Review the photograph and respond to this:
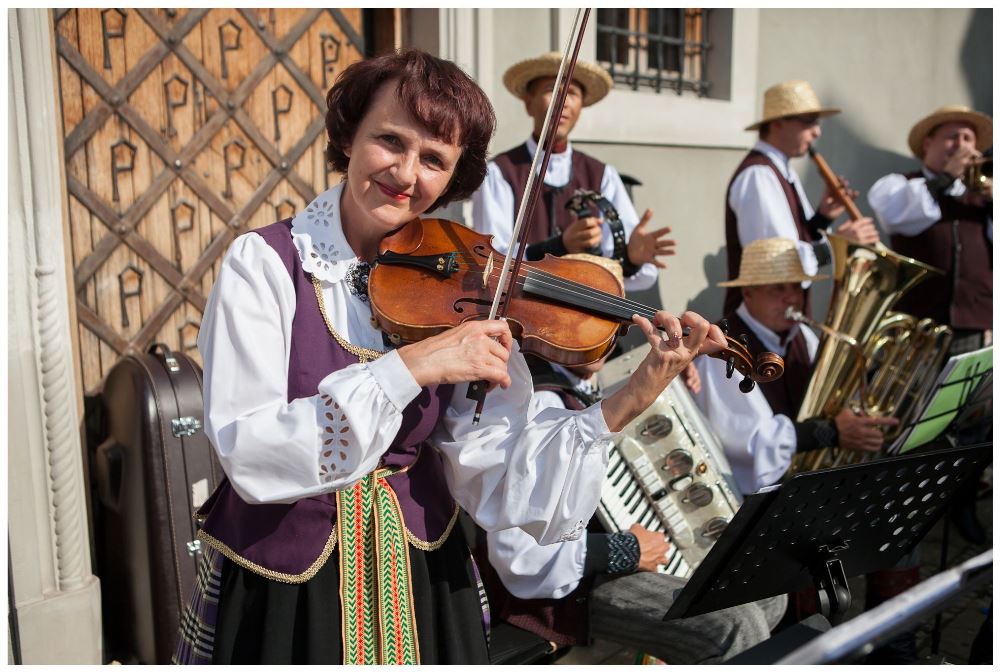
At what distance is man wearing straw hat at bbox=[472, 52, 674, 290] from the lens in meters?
3.59

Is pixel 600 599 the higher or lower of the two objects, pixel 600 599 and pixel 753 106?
the lower

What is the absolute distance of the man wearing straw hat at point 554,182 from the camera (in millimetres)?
3586

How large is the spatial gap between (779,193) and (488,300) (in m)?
2.96

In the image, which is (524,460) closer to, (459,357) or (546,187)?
(459,357)

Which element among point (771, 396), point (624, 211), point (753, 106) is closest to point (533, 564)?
point (771, 396)

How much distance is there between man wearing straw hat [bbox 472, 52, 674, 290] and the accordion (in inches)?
30.2

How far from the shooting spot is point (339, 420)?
140 centimetres

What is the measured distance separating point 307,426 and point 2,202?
1731mm

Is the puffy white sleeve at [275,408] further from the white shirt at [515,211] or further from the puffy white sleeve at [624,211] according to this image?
the puffy white sleeve at [624,211]

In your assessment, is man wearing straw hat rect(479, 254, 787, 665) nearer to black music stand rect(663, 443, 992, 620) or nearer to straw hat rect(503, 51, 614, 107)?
black music stand rect(663, 443, 992, 620)

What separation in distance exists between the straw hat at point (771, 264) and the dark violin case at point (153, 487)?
1968mm

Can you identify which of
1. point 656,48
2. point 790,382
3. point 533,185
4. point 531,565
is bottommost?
point 531,565

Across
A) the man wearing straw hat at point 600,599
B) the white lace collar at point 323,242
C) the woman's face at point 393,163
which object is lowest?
the man wearing straw hat at point 600,599

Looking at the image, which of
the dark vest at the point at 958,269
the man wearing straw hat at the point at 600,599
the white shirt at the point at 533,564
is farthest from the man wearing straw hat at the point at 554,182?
the dark vest at the point at 958,269
